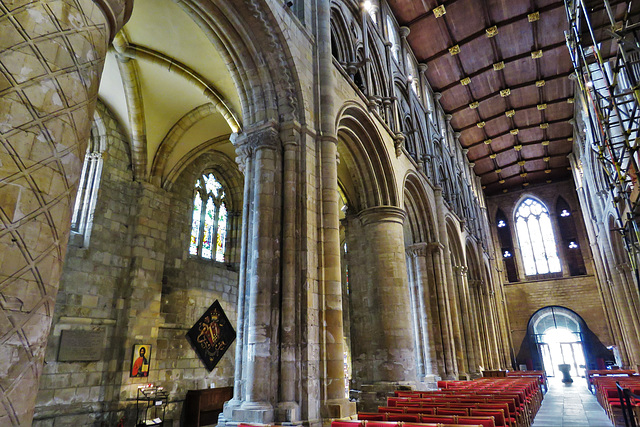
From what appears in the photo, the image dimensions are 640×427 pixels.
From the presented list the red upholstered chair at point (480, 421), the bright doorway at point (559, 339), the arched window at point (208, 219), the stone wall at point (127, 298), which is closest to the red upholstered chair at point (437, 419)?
the red upholstered chair at point (480, 421)

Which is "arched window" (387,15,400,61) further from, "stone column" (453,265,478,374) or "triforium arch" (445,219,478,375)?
"stone column" (453,265,478,374)

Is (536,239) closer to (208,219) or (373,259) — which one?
(373,259)

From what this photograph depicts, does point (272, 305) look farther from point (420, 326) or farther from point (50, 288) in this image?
point (420, 326)

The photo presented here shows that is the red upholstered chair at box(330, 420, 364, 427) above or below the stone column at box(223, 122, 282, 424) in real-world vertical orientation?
below

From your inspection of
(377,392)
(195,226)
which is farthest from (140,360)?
(377,392)

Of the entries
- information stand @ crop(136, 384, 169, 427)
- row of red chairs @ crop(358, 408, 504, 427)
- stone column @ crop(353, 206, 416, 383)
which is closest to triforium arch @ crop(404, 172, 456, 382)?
stone column @ crop(353, 206, 416, 383)

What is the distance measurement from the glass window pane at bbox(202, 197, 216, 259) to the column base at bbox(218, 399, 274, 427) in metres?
7.23

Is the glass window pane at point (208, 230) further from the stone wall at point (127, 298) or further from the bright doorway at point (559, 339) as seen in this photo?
the bright doorway at point (559, 339)

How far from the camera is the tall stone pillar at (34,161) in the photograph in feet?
8.05

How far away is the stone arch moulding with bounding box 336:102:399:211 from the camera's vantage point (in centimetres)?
1016

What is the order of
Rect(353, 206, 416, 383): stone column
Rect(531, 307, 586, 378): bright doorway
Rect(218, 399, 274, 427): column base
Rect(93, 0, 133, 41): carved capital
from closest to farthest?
Rect(93, 0, 133, 41): carved capital, Rect(218, 399, 274, 427): column base, Rect(353, 206, 416, 383): stone column, Rect(531, 307, 586, 378): bright doorway

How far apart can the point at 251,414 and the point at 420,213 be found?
32.8 feet

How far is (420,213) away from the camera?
543 inches

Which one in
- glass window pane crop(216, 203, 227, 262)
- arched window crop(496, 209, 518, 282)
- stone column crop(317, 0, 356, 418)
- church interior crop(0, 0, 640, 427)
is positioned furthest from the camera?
arched window crop(496, 209, 518, 282)
